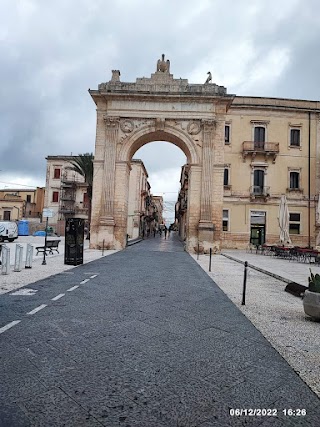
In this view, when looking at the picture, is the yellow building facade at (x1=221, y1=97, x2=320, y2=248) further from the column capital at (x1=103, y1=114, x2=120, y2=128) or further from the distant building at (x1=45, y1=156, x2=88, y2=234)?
the distant building at (x1=45, y1=156, x2=88, y2=234)

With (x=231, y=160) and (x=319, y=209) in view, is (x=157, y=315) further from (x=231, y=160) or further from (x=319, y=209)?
(x=231, y=160)

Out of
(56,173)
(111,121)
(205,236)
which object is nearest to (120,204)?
(111,121)

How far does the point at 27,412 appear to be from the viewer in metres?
2.62

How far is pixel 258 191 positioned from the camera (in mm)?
32156

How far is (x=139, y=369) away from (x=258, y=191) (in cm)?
3054

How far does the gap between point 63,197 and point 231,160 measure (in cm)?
3242

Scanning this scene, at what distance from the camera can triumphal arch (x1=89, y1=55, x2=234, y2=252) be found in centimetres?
2398

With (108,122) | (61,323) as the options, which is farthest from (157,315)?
(108,122)

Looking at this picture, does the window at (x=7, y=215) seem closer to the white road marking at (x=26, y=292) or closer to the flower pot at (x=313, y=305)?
the white road marking at (x=26, y=292)

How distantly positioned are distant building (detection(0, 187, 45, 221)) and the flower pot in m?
58.1

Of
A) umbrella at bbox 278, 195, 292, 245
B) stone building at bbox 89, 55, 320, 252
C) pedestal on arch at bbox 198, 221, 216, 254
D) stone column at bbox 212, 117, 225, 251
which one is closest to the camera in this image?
umbrella at bbox 278, 195, 292, 245

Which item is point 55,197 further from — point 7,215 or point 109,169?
point 109,169

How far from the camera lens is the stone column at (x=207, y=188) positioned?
23516 mm

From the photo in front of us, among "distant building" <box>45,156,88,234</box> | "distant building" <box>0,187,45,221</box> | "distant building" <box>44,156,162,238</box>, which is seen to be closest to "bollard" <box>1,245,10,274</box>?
"distant building" <box>44,156,162,238</box>
